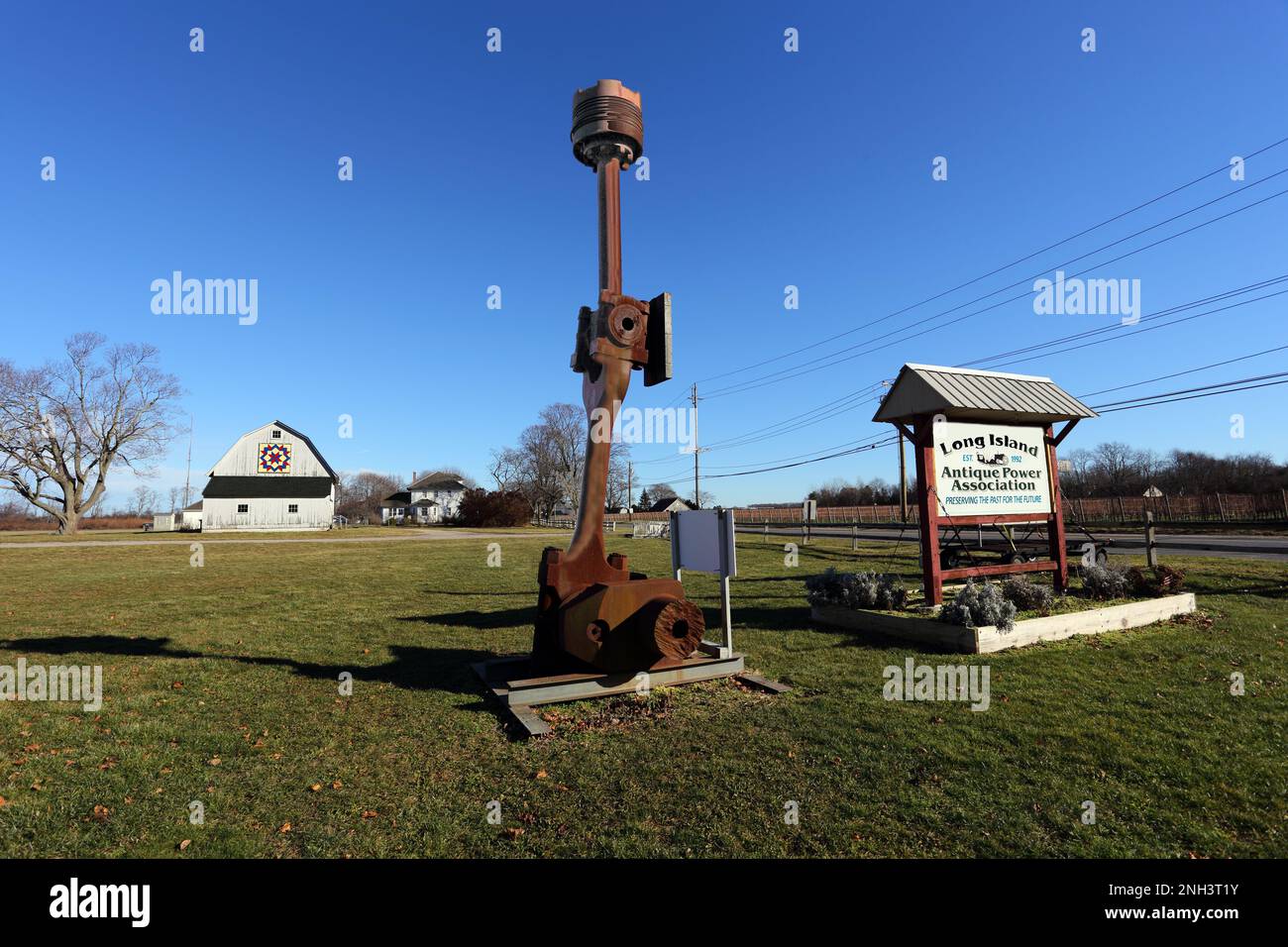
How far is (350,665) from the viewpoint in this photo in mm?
8188

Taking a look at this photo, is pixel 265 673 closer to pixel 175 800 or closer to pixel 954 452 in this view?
pixel 175 800

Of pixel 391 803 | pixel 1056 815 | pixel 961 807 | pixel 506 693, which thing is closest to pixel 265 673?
pixel 506 693

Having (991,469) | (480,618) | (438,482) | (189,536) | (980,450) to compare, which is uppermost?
(438,482)

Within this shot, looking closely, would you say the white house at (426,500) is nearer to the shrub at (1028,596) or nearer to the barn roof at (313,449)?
the barn roof at (313,449)

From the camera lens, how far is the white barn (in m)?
50.2

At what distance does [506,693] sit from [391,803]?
211 centimetres

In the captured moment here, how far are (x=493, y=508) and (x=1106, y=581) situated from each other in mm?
55311

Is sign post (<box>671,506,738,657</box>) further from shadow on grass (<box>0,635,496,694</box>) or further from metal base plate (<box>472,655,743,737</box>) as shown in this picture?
shadow on grass (<box>0,635,496,694</box>)

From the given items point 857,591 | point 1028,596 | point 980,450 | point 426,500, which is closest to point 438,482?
point 426,500

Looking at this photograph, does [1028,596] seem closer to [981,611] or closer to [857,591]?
[981,611]

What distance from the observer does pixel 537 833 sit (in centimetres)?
375

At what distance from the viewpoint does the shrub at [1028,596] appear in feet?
32.5
